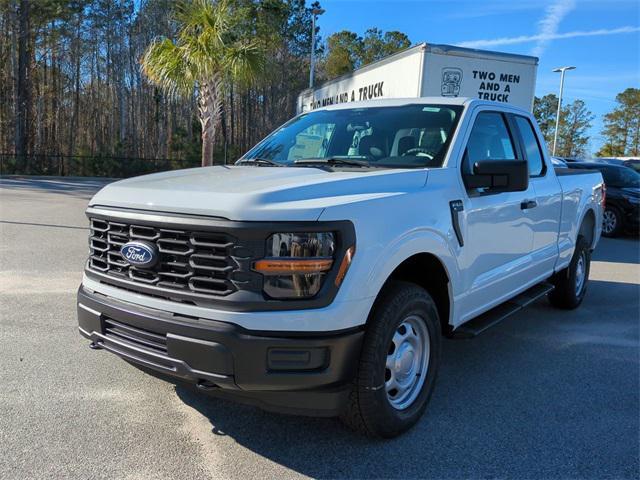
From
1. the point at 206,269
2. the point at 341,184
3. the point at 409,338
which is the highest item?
the point at 341,184

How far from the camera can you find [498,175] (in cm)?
337

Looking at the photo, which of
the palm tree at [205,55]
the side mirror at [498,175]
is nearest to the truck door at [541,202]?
the side mirror at [498,175]

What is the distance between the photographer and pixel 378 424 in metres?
2.80

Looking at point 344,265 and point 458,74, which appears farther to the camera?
point 458,74

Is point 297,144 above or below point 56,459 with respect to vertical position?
above

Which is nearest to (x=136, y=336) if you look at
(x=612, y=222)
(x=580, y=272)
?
(x=580, y=272)

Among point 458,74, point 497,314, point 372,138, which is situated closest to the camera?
point 372,138

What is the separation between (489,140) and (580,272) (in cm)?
282

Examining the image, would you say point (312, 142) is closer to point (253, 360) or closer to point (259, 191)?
point (259, 191)

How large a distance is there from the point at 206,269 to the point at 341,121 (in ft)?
7.15

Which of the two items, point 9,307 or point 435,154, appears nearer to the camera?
point 435,154

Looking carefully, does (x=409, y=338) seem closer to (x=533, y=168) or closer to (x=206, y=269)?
(x=206, y=269)

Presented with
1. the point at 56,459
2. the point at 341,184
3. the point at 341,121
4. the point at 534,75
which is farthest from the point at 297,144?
the point at 534,75

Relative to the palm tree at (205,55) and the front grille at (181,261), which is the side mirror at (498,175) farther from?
the palm tree at (205,55)
